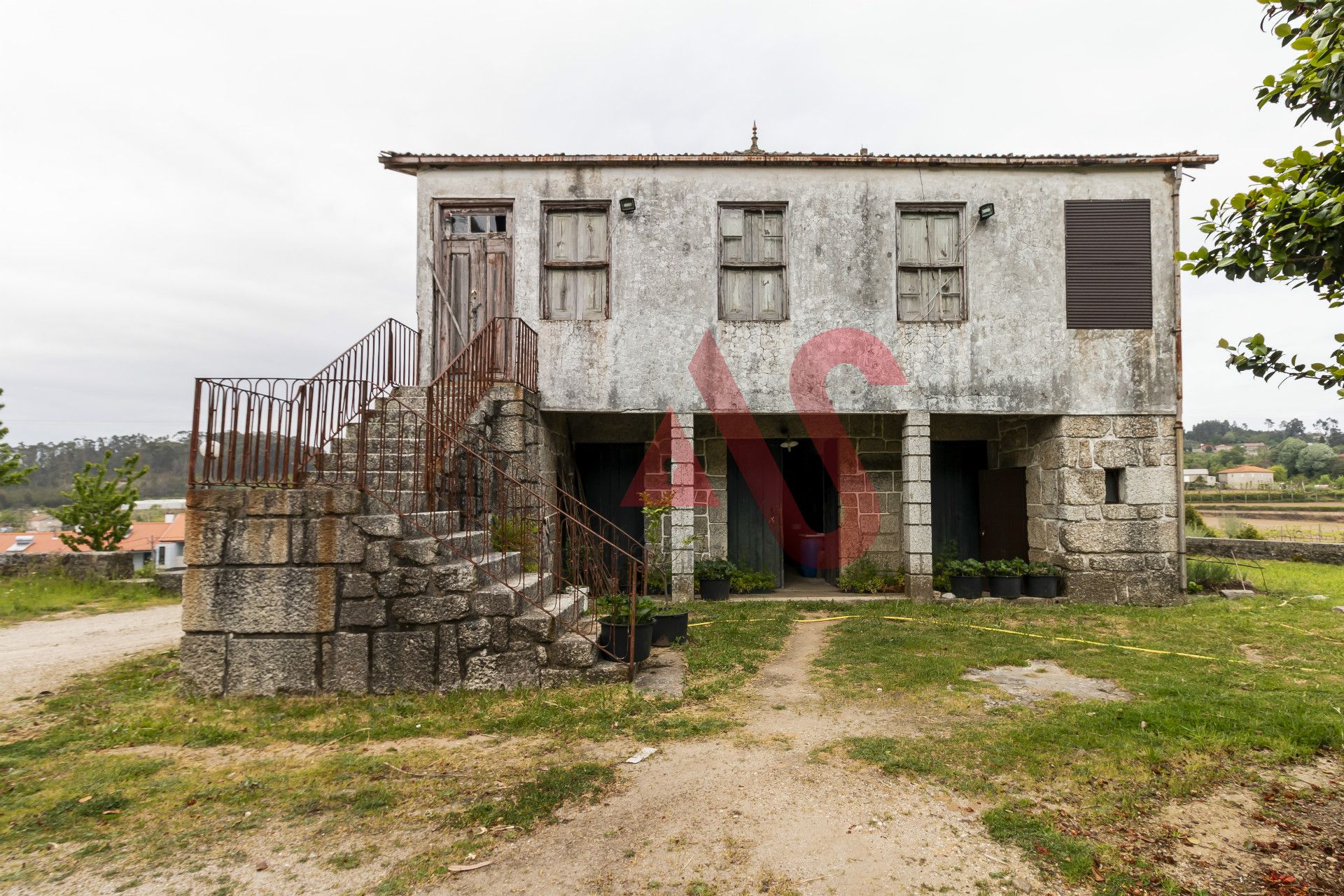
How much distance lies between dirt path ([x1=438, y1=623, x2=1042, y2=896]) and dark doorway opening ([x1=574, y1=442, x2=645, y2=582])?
6386mm

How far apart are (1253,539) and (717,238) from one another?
50.8ft

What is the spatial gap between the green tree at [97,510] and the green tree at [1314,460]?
5855 centimetres

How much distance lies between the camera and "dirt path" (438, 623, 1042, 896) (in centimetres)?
261

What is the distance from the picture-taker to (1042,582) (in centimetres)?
886

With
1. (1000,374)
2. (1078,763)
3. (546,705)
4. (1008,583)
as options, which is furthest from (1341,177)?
(1008,583)

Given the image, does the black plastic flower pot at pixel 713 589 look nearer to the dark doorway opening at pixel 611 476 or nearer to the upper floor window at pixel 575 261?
the dark doorway opening at pixel 611 476

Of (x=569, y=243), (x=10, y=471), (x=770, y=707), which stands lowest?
(x=770, y=707)

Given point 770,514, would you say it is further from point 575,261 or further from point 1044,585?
point 575,261

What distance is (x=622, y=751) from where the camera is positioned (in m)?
3.88

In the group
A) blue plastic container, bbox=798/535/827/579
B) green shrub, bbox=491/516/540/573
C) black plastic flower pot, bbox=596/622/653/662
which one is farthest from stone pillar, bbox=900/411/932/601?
green shrub, bbox=491/516/540/573

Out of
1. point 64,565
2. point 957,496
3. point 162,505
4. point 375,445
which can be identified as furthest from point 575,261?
point 162,505

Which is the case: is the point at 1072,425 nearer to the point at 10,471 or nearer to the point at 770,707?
the point at 770,707

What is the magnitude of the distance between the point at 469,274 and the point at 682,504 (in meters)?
4.10

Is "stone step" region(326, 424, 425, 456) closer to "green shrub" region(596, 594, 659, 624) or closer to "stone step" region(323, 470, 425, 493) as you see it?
"stone step" region(323, 470, 425, 493)
